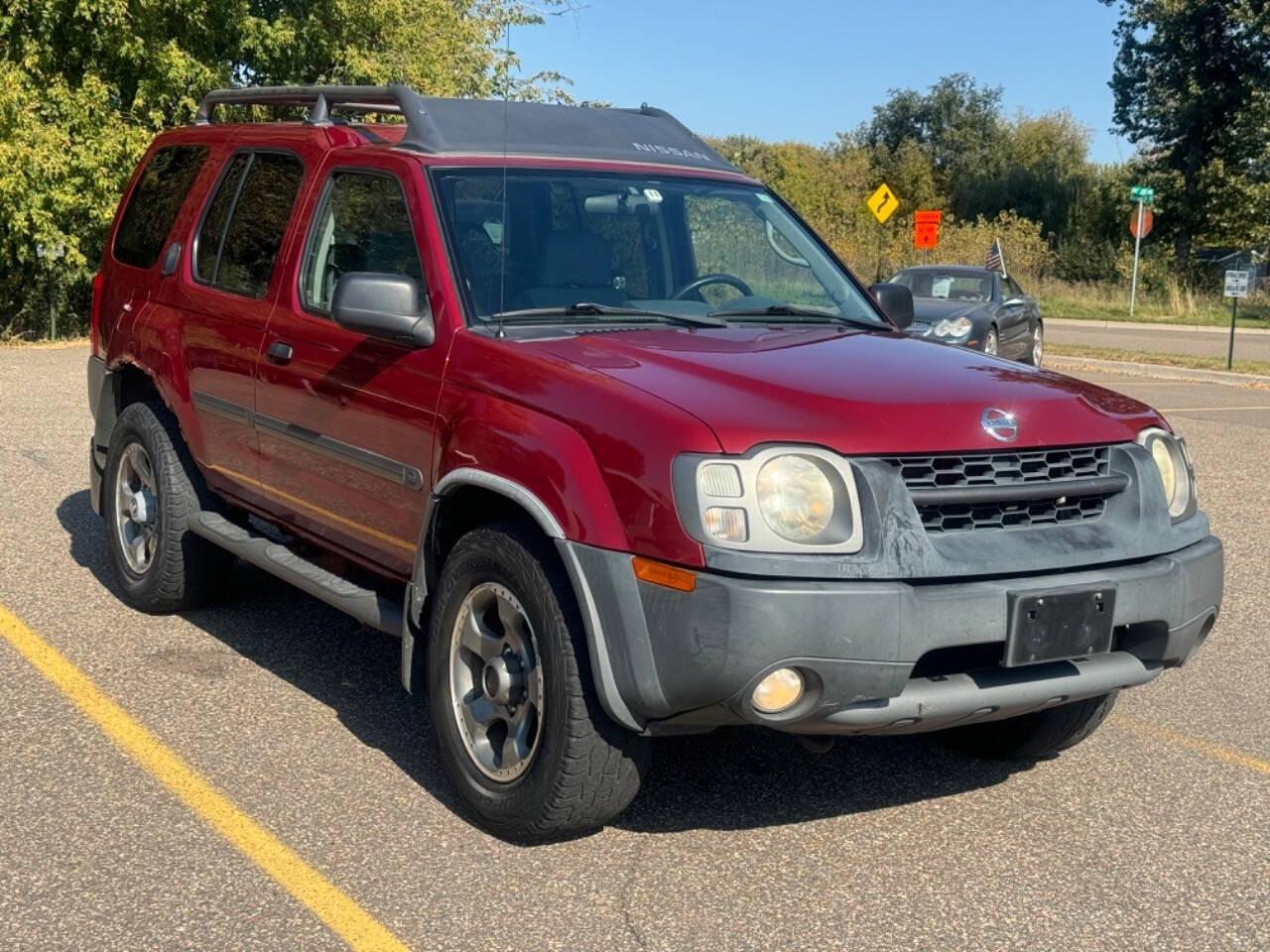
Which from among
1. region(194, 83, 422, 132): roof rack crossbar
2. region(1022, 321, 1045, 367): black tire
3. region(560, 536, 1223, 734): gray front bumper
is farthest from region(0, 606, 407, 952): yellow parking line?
region(1022, 321, 1045, 367): black tire

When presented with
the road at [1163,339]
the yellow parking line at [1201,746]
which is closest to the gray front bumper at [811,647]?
the yellow parking line at [1201,746]

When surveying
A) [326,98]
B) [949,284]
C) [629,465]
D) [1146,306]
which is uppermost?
[326,98]

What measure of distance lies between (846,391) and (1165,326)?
113ft

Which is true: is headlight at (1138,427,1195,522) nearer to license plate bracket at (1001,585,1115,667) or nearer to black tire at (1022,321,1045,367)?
license plate bracket at (1001,585,1115,667)

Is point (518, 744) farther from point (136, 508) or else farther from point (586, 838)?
point (136, 508)

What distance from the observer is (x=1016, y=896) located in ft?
12.7

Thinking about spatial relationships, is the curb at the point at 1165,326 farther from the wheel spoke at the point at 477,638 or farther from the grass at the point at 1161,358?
the wheel spoke at the point at 477,638

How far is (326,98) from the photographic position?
5727 mm

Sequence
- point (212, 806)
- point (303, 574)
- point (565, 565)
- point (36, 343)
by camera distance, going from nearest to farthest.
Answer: point (565, 565), point (212, 806), point (303, 574), point (36, 343)

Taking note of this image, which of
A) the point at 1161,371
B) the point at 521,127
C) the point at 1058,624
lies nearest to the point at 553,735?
the point at 1058,624

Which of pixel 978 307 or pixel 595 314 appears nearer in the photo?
pixel 595 314

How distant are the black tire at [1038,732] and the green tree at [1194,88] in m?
42.5

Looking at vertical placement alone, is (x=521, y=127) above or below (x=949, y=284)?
above

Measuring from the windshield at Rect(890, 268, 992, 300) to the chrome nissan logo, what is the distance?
54.8 feet
